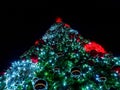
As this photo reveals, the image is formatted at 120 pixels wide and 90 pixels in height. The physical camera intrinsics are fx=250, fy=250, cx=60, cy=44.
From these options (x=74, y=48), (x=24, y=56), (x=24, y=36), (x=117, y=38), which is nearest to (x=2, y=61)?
(x=24, y=36)

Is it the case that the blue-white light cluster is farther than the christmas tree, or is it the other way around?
the blue-white light cluster

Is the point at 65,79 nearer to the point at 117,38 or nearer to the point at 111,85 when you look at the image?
the point at 111,85

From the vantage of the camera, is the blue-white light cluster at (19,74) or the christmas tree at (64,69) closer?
the christmas tree at (64,69)

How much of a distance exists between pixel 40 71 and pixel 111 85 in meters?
2.56

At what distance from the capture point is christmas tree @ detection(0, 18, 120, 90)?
8688 millimetres

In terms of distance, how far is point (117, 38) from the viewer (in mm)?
14617

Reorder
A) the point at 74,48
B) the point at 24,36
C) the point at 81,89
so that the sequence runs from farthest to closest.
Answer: the point at 24,36 → the point at 74,48 → the point at 81,89

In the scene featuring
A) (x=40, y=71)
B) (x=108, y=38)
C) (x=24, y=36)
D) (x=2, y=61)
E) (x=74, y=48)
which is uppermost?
(x=24, y=36)

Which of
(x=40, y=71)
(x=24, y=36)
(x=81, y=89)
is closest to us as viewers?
(x=81, y=89)

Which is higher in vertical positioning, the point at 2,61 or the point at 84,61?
the point at 2,61

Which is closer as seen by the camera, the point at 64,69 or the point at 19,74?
the point at 64,69

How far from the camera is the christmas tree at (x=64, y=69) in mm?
8688

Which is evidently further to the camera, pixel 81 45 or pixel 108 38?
pixel 108 38

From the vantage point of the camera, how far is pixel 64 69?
9.11 m
